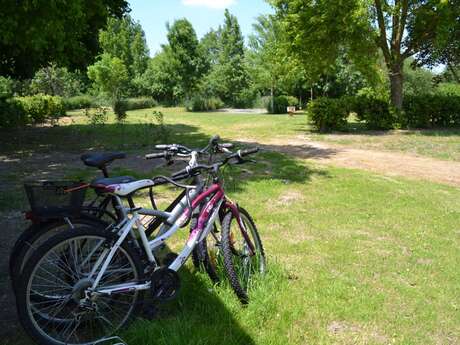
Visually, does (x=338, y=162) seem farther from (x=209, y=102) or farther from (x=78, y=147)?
(x=209, y=102)

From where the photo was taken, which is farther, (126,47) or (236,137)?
(126,47)

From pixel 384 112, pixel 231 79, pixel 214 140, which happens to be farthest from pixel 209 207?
pixel 231 79

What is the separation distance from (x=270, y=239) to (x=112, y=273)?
8.08 ft

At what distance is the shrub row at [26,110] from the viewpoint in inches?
664

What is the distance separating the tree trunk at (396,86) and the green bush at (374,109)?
17.1 inches

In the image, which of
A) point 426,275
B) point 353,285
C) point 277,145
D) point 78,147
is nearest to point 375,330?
point 353,285

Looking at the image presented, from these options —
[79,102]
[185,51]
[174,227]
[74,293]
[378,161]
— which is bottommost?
[378,161]

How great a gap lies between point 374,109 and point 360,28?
358cm

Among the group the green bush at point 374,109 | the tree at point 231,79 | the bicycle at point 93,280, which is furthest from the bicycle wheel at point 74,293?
the tree at point 231,79

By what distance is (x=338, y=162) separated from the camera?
992 centimetres

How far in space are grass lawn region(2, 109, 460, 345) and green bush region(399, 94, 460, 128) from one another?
1041 cm

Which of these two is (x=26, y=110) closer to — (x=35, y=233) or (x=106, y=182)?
(x=35, y=233)

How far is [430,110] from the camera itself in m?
17.0

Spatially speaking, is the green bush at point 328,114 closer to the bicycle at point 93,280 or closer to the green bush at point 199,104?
the bicycle at point 93,280
